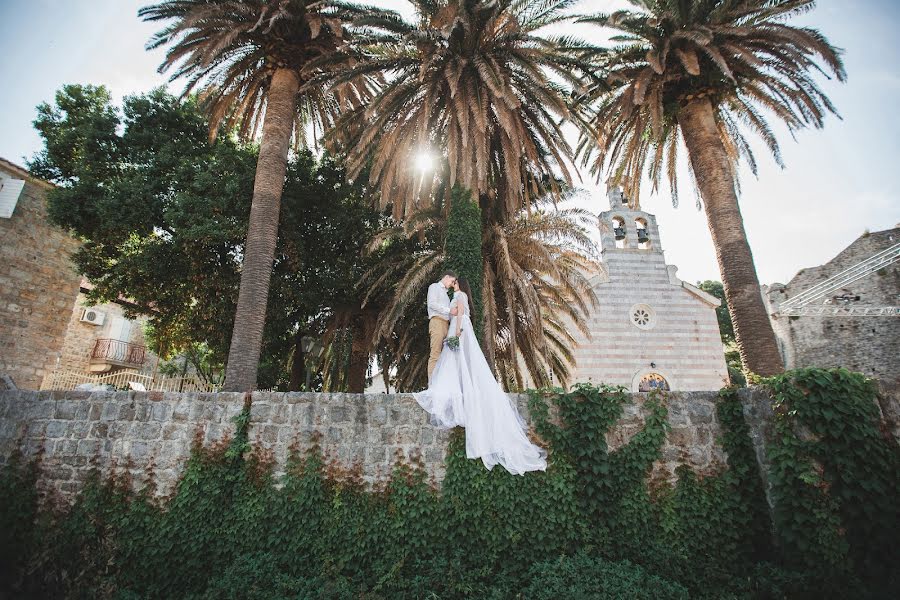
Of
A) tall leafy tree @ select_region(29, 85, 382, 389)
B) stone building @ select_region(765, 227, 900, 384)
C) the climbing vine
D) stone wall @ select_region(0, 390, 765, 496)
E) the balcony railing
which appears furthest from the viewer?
the balcony railing

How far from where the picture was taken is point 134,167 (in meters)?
12.8

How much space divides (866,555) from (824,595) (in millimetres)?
711

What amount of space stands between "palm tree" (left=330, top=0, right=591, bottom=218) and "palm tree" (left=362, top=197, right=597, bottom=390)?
155 centimetres

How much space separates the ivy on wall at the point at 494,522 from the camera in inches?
215

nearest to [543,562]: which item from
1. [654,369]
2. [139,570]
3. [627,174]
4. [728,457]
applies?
[728,457]

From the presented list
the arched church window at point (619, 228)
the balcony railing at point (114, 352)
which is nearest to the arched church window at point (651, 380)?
the arched church window at point (619, 228)

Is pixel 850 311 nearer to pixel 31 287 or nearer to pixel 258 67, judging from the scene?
pixel 258 67

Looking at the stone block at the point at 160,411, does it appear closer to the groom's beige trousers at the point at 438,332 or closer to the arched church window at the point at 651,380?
the groom's beige trousers at the point at 438,332

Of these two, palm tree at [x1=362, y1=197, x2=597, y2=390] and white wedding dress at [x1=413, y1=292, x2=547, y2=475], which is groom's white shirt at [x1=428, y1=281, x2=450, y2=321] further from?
palm tree at [x1=362, y1=197, x2=597, y2=390]

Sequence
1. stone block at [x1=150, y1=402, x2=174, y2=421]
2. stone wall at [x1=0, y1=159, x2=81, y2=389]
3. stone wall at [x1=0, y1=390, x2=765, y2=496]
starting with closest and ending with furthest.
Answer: stone wall at [x1=0, y1=390, x2=765, y2=496], stone block at [x1=150, y1=402, x2=174, y2=421], stone wall at [x1=0, y1=159, x2=81, y2=389]

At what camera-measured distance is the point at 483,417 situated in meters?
6.66

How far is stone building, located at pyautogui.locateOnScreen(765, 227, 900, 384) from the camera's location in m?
20.2

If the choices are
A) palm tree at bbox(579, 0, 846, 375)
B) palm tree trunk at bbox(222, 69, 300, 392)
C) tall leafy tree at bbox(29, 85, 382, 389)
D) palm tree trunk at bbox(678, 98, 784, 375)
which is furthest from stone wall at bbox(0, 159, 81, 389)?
palm tree trunk at bbox(678, 98, 784, 375)

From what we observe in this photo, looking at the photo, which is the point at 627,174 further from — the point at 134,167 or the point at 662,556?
the point at 134,167
